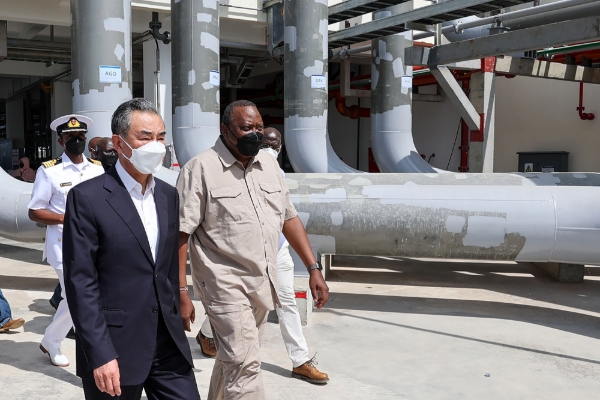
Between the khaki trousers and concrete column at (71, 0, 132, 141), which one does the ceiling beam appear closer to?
concrete column at (71, 0, 132, 141)

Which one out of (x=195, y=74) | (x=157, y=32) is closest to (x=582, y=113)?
(x=195, y=74)

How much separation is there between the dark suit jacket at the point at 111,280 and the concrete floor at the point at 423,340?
4.56 ft

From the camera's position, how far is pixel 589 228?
4.60 m

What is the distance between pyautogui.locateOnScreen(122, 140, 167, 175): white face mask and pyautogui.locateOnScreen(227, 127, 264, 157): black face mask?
579 mm

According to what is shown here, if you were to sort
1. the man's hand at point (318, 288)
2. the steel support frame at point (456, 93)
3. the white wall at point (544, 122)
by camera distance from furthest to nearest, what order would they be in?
the white wall at point (544, 122), the steel support frame at point (456, 93), the man's hand at point (318, 288)

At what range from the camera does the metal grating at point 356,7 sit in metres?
7.08

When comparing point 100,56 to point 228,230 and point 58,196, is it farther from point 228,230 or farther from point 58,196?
point 228,230

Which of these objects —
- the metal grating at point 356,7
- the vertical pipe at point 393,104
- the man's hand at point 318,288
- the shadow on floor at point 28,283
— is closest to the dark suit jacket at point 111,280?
Answer: the man's hand at point 318,288

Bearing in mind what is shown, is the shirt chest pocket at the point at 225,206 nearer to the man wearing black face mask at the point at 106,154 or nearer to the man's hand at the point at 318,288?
the man's hand at the point at 318,288

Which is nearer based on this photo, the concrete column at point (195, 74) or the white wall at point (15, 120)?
the concrete column at point (195, 74)

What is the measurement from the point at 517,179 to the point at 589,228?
3.21 feet

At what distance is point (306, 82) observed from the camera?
7.61 meters

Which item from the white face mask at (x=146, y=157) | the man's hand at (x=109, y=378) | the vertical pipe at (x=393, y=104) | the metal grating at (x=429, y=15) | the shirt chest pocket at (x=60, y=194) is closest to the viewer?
the man's hand at (x=109, y=378)

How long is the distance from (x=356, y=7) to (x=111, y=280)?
246 inches
